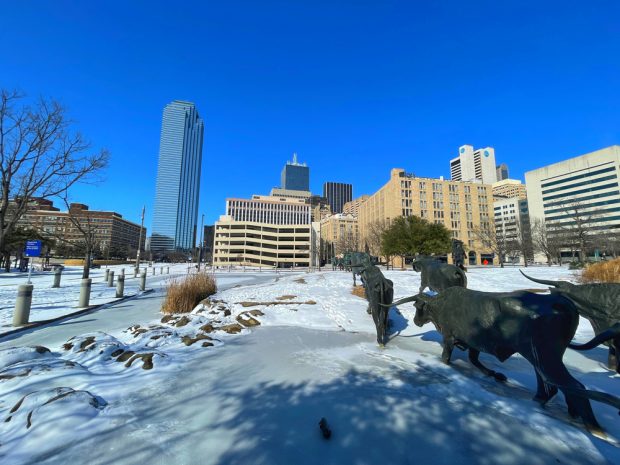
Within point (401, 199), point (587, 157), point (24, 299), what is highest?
point (587, 157)

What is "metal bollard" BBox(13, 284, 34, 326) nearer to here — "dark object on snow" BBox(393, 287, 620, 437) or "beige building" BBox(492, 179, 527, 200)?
"dark object on snow" BBox(393, 287, 620, 437)

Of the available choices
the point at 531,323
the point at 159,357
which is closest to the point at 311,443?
the point at 531,323

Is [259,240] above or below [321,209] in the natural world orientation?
below

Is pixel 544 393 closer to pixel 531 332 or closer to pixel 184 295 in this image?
pixel 531 332

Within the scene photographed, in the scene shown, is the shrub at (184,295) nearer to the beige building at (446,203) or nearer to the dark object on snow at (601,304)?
the dark object on snow at (601,304)

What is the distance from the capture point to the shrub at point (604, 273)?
1191 cm

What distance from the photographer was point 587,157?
93812mm

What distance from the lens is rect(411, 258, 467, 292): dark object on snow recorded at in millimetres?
Result: 8258

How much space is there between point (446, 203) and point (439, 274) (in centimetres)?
8072

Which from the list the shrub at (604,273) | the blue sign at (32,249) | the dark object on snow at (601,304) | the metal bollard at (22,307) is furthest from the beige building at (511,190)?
the metal bollard at (22,307)

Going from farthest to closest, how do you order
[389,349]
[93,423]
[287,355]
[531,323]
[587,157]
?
[587,157], [389,349], [287,355], [531,323], [93,423]

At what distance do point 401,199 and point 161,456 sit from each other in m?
81.7

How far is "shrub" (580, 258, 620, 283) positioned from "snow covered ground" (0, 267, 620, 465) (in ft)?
29.1

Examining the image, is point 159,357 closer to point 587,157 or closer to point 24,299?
point 24,299
